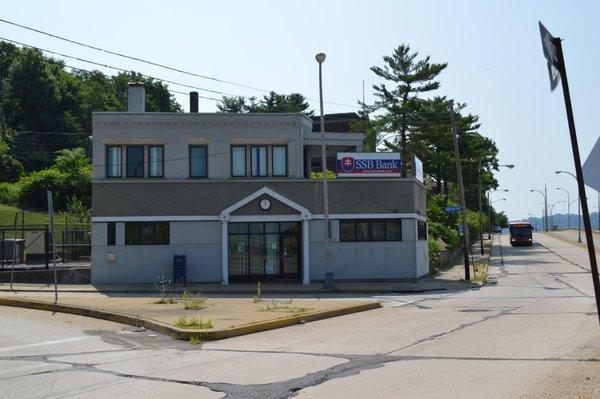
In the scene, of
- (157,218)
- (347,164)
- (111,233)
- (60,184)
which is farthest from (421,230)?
(60,184)

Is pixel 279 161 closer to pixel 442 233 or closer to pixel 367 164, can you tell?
pixel 367 164

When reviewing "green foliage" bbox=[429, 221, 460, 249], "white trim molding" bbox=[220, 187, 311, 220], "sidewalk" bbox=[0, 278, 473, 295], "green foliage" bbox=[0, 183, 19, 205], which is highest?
"green foliage" bbox=[0, 183, 19, 205]

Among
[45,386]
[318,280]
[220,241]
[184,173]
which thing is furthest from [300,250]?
[45,386]

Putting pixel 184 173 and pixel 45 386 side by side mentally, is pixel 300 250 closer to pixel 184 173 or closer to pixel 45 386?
pixel 184 173

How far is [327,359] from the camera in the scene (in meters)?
11.2

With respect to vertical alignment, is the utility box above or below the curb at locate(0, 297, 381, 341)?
above

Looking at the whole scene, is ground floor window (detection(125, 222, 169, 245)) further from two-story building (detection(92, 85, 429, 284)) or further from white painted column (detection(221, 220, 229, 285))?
white painted column (detection(221, 220, 229, 285))

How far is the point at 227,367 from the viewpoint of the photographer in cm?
1049

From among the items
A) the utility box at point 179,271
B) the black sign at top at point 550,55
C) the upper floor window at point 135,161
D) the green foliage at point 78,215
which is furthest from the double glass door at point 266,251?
the black sign at top at point 550,55

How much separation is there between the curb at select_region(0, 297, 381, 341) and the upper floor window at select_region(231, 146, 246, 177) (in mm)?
12584

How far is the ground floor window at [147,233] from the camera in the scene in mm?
31906

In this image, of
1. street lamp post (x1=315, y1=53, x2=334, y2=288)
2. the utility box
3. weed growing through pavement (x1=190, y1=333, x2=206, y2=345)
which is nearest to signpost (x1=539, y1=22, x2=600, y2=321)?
weed growing through pavement (x1=190, y1=333, x2=206, y2=345)

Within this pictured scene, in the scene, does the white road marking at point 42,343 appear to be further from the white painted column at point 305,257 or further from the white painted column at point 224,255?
the white painted column at point 305,257

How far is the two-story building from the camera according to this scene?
31828 mm
